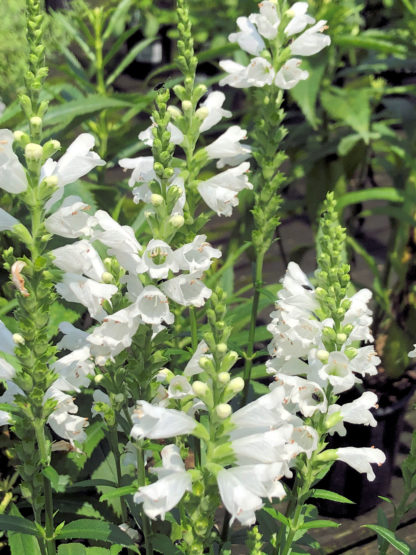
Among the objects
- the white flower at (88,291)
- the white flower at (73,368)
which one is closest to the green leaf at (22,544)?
the white flower at (73,368)

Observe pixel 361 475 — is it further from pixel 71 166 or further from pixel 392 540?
pixel 71 166

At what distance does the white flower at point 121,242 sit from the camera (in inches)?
28.2

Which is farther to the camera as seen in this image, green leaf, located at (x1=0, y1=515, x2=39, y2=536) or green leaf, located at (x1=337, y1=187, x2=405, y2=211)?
green leaf, located at (x1=337, y1=187, x2=405, y2=211)

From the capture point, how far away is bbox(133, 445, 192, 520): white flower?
2.03 feet

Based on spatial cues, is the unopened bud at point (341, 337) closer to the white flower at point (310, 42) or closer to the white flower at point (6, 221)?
the white flower at point (6, 221)

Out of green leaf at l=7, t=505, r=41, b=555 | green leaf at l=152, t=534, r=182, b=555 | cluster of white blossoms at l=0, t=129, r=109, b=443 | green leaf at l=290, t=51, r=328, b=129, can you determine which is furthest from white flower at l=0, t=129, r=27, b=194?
green leaf at l=290, t=51, r=328, b=129

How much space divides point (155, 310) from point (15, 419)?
23cm

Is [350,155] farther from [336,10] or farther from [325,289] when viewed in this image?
[325,289]

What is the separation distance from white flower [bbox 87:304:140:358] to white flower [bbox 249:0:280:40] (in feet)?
1.89

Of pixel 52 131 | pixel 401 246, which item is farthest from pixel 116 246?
pixel 401 246

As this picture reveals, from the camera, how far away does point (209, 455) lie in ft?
2.18

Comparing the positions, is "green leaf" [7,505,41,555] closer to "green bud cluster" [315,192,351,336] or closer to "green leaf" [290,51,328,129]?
"green bud cluster" [315,192,351,336]

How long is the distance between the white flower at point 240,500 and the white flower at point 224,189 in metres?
0.40

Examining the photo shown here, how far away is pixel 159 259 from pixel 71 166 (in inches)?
5.6
